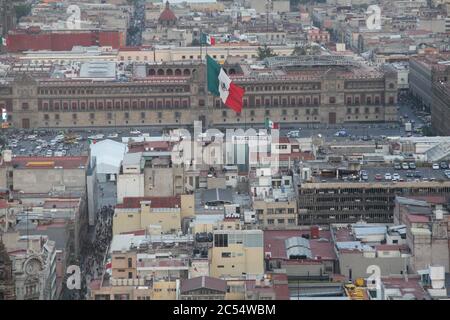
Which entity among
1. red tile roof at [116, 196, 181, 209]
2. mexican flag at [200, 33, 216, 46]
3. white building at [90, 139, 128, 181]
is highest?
red tile roof at [116, 196, 181, 209]

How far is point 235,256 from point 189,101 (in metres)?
28.8

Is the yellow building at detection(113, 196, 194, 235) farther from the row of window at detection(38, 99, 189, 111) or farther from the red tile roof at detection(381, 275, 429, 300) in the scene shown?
the row of window at detection(38, 99, 189, 111)

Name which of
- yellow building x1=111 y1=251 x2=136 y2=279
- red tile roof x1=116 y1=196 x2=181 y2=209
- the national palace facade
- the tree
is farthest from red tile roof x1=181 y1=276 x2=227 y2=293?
the tree

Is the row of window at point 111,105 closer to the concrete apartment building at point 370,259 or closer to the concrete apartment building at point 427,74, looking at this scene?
the concrete apartment building at point 427,74

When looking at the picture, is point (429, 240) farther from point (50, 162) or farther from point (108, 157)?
point (108, 157)

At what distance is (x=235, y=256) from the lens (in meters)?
26.1

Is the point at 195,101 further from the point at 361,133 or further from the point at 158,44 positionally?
the point at 158,44

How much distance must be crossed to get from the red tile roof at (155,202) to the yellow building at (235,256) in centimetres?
399

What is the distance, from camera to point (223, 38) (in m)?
69.1

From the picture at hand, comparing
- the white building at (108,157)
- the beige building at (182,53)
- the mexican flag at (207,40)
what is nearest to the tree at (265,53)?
the beige building at (182,53)

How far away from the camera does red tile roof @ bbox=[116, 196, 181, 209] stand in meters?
30.6

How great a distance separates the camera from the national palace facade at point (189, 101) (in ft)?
178

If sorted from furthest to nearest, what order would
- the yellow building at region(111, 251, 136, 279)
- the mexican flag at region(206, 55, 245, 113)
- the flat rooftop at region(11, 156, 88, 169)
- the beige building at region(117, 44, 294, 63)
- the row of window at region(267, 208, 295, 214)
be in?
the beige building at region(117, 44, 294, 63) → the mexican flag at region(206, 55, 245, 113) → the flat rooftop at region(11, 156, 88, 169) → the row of window at region(267, 208, 295, 214) → the yellow building at region(111, 251, 136, 279)

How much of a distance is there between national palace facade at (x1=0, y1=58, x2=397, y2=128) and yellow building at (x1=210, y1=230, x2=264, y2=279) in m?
27.5
